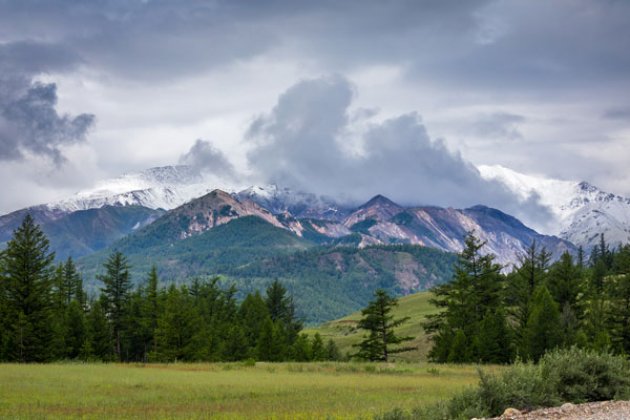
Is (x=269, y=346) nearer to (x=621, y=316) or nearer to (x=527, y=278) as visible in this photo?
(x=527, y=278)

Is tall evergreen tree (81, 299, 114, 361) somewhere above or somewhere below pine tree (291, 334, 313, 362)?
above

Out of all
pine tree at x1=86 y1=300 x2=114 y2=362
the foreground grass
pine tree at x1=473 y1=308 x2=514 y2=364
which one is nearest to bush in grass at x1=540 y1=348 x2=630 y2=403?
the foreground grass

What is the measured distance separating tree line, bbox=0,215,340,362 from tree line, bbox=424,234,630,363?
25.7m

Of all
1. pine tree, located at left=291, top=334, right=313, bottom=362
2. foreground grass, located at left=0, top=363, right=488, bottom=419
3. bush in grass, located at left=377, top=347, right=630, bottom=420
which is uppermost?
bush in grass, located at left=377, top=347, right=630, bottom=420

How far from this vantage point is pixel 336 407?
2850 centimetres

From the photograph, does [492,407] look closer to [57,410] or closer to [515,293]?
[57,410]

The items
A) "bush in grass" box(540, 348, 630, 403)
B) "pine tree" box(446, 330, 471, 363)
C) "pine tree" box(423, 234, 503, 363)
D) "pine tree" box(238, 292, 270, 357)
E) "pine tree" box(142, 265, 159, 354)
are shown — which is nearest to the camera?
"bush in grass" box(540, 348, 630, 403)

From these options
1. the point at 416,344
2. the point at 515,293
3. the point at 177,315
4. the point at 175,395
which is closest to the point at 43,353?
the point at 177,315

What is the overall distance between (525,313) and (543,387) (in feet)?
170

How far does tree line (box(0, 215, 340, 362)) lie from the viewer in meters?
70.6

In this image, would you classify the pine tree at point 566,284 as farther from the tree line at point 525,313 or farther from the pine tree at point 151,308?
the pine tree at point 151,308

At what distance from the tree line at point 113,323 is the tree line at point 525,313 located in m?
25.7

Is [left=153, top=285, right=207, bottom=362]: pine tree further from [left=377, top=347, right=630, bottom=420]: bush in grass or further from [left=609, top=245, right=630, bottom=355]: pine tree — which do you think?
[left=377, top=347, right=630, bottom=420]: bush in grass

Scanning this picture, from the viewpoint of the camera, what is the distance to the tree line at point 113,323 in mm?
70562
